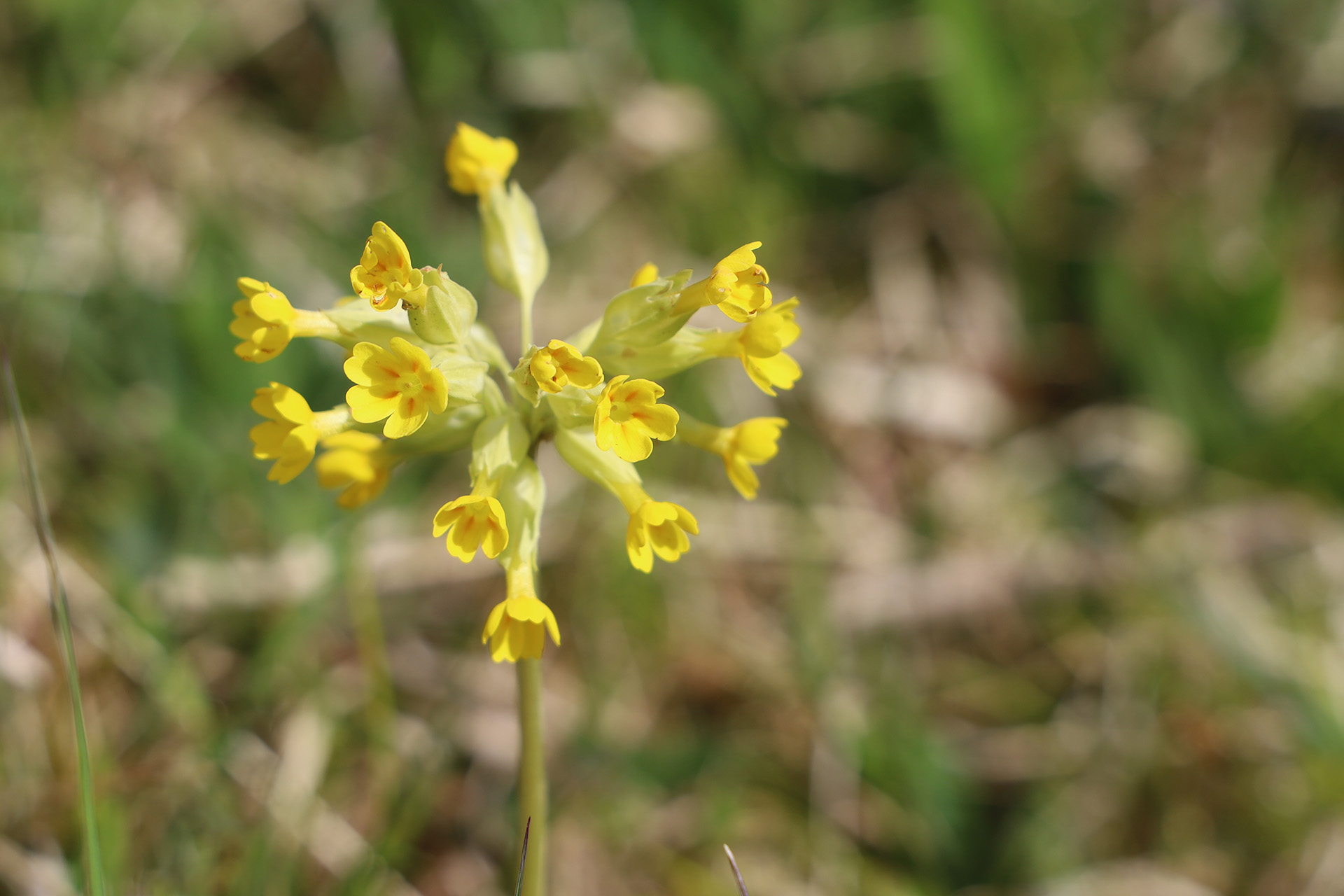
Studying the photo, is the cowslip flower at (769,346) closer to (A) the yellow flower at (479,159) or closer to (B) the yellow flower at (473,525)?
(B) the yellow flower at (473,525)

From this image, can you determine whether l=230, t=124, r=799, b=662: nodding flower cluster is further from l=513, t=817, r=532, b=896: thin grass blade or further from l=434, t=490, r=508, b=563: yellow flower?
l=513, t=817, r=532, b=896: thin grass blade

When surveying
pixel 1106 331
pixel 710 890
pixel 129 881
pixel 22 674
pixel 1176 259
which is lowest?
pixel 710 890

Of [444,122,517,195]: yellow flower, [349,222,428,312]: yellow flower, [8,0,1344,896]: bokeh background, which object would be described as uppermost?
[444,122,517,195]: yellow flower

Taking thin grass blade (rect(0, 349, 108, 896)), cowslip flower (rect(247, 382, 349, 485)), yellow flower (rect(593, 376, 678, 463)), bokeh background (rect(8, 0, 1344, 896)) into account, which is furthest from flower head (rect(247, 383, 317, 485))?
bokeh background (rect(8, 0, 1344, 896))

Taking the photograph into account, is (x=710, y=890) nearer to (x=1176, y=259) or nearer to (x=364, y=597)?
(x=364, y=597)

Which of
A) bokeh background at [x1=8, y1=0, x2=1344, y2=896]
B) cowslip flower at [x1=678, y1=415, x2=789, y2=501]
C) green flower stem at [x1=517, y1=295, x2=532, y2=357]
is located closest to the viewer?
cowslip flower at [x1=678, y1=415, x2=789, y2=501]

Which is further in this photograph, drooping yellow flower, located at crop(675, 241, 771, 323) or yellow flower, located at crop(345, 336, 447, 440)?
drooping yellow flower, located at crop(675, 241, 771, 323)

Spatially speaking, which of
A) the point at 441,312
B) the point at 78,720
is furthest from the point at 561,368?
the point at 78,720

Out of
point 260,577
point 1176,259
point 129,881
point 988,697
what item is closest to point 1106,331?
point 1176,259
